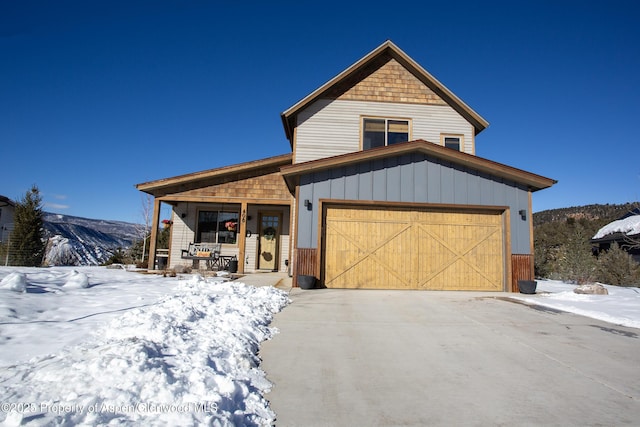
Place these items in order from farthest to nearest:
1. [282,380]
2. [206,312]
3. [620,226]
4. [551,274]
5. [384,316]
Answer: [620,226] < [551,274] < [384,316] < [206,312] < [282,380]

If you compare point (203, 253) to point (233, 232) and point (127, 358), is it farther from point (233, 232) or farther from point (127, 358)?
point (127, 358)

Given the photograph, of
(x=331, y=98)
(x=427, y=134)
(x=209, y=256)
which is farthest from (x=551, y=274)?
(x=209, y=256)

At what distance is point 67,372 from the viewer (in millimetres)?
2562

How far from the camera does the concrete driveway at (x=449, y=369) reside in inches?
108

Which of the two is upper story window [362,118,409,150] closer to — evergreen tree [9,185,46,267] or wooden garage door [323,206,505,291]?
wooden garage door [323,206,505,291]

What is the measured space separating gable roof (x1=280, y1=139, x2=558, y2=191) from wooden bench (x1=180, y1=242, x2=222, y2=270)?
16.5 feet

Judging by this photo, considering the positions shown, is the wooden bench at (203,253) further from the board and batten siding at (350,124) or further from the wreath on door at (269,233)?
the board and batten siding at (350,124)

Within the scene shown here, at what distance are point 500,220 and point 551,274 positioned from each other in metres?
6.71

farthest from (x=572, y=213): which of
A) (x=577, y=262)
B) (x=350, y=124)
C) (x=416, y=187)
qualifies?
(x=416, y=187)

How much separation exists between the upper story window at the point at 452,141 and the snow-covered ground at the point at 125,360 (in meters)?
9.54

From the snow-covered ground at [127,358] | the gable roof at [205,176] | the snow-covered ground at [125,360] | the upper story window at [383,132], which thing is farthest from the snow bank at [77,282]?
the upper story window at [383,132]

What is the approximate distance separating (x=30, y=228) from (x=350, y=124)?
13.9m

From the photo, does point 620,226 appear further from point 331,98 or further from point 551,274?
point 331,98

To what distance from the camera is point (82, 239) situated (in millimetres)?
43656
